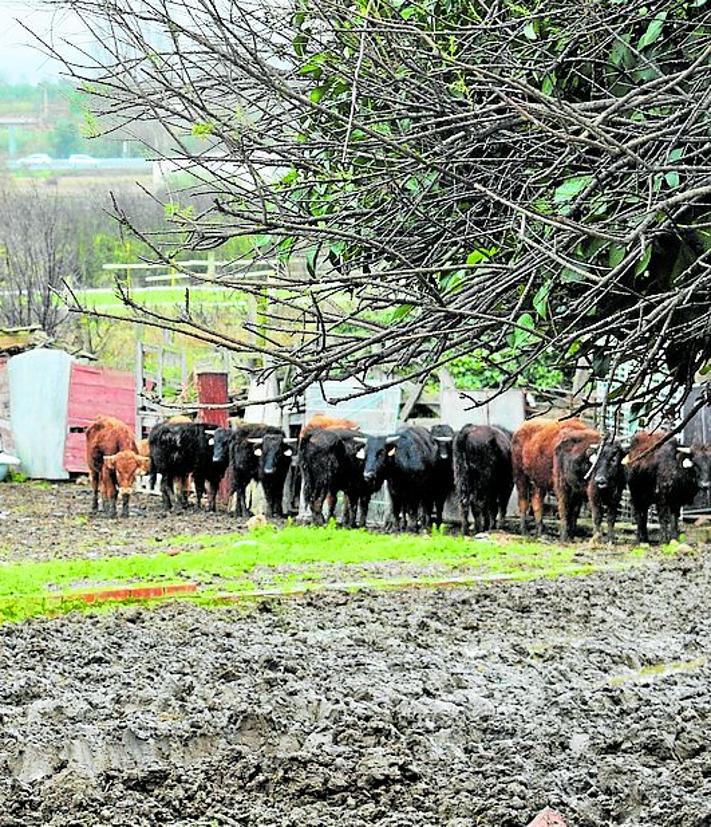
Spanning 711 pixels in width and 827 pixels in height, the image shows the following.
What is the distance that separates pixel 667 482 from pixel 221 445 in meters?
8.24

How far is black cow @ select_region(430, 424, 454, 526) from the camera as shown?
2042 centimetres

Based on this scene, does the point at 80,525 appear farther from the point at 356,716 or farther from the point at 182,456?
the point at 356,716

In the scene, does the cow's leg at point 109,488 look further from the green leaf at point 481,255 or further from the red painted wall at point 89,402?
the green leaf at point 481,255

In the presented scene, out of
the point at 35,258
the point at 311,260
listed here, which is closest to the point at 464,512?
the point at 311,260

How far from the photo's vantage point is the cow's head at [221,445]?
2329 centimetres

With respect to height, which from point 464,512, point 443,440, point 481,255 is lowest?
point 464,512

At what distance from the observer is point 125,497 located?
21.7 meters

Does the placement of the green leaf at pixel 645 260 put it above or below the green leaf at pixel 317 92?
below

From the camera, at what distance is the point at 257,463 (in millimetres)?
22359

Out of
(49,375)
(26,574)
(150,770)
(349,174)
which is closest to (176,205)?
(349,174)

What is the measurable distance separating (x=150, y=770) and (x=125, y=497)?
54.7 feet

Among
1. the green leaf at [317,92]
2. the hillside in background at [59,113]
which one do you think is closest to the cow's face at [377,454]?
the hillside in background at [59,113]

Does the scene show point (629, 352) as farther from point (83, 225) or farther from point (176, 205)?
point (83, 225)

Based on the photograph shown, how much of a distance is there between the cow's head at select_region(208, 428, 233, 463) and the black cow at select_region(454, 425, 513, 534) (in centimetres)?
476
